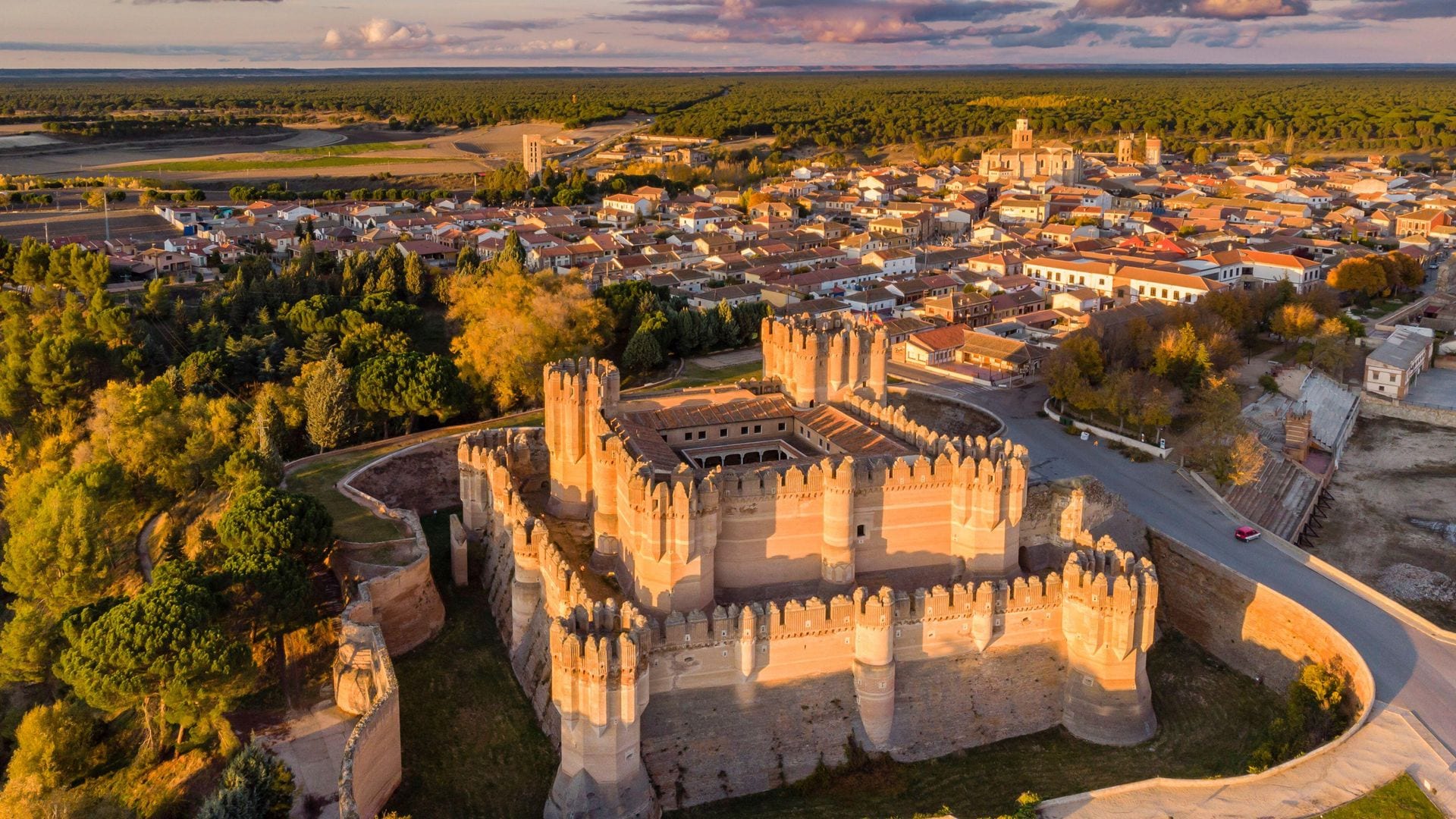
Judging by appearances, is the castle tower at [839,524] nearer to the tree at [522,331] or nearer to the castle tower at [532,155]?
the tree at [522,331]

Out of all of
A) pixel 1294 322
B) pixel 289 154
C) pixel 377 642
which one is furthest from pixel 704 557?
pixel 289 154

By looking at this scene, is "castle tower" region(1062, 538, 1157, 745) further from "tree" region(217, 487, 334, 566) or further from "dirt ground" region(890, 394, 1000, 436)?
"tree" region(217, 487, 334, 566)

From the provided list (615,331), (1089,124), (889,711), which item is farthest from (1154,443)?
(1089,124)

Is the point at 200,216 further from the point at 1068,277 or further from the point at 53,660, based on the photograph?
the point at 53,660

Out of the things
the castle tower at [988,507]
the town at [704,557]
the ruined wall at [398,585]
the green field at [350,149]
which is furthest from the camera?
the green field at [350,149]

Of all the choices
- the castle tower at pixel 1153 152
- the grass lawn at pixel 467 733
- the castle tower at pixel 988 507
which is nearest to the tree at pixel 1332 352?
the castle tower at pixel 988 507

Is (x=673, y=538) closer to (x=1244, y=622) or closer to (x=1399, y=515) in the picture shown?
Answer: (x=1244, y=622)

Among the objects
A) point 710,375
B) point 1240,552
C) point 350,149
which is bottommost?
point 1240,552
